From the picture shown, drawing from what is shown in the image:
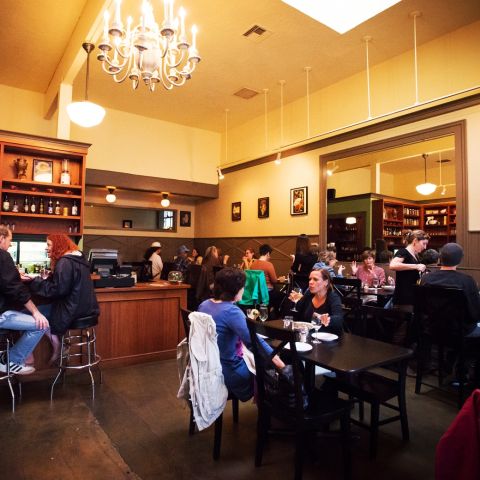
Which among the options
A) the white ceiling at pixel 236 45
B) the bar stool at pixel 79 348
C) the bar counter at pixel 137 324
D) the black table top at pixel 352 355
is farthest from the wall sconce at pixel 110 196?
the black table top at pixel 352 355

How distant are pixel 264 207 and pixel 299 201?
108 cm

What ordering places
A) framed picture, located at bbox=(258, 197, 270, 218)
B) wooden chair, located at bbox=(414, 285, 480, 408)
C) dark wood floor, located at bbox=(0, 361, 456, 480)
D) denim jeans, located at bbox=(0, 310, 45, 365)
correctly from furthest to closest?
framed picture, located at bbox=(258, 197, 270, 218) < wooden chair, located at bbox=(414, 285, 480, 408) < denim jeans, located at bbox=(0, 310, 45, 365) < dark wood floor, located at bbox=(0, 361, 456, 480)

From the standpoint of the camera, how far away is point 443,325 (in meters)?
3.38

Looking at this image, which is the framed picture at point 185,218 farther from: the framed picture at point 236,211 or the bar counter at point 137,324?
the bar counter at point 137,324

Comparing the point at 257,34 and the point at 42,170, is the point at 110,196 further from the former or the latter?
the point at 257,34

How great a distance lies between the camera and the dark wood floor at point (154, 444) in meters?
2.27

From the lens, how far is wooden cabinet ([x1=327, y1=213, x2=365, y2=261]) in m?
9.62

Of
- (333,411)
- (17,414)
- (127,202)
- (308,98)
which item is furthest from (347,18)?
(127,202)

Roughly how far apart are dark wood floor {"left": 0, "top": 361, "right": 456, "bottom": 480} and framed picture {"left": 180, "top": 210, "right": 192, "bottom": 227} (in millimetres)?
7186

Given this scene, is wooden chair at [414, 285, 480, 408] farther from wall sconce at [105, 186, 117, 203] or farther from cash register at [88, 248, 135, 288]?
wall sconce at [105, 186, 117, 203]

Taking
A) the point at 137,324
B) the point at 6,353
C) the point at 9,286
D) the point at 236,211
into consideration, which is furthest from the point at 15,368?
the point at 236,211

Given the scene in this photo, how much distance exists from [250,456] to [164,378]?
1.68 meters

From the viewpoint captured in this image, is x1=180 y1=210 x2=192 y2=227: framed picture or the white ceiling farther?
x1=180 y1=210 x2=192 y2=227: framed picture

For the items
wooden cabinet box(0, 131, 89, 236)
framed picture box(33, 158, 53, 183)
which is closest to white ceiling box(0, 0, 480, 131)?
wooden cabinet box(0, 131, 89, 236)
